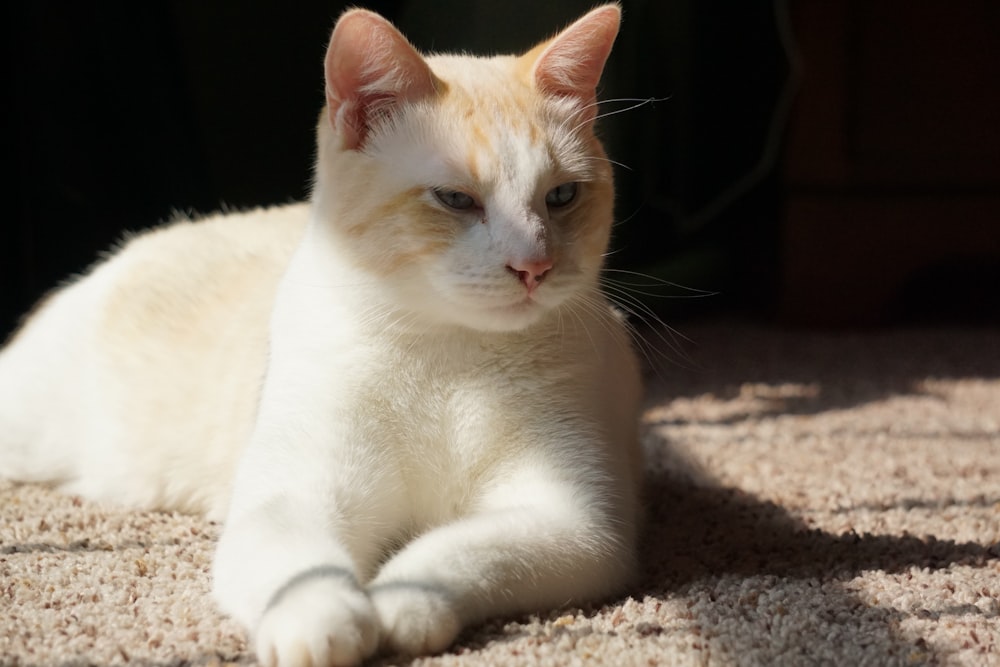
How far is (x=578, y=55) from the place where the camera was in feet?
4.87

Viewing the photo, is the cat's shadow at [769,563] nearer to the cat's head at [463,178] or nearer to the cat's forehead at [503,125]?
the cat's head at [463,178]

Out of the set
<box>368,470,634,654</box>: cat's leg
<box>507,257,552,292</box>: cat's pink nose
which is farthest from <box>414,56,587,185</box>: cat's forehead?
<box>368,470,634,654</box>: cat's leg

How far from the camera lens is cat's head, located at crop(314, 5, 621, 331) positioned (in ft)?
4.26

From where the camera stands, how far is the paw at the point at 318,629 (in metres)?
1.02

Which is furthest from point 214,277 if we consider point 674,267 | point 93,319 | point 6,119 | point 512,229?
point 674,267

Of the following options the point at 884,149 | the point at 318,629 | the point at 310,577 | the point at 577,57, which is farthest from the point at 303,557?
the point at 884,149

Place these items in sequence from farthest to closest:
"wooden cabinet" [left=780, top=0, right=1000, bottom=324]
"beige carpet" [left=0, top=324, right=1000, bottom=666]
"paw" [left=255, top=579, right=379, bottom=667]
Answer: "wooden cabinet" [left=780, top=0, right=1000, bottom=324]
"beige carpet" [left=0, top=324, right=1000, bottom=666]
"paw" [left=255, top=579, right=379, bottom=667]

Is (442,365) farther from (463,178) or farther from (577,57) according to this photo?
(577,57)

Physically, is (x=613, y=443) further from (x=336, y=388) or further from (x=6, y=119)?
(x=6, y=119)

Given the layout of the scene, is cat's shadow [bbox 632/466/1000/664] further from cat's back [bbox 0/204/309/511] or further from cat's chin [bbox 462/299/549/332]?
cat's back [bbox 0/204/309/511]

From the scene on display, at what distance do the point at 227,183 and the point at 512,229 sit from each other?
2.00 meters

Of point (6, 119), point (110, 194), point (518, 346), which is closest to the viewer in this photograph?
point (518, 346)

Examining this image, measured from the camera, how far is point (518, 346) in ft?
4.67

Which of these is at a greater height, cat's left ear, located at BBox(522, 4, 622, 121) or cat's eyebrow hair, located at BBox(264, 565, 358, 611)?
cat's left ear, located at BBox(522, 4, 622, 121)
